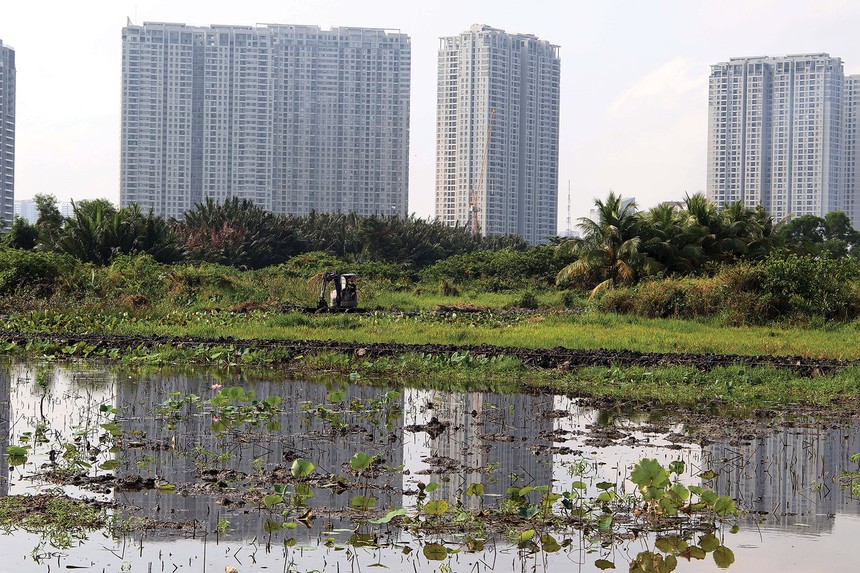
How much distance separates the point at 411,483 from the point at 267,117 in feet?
298

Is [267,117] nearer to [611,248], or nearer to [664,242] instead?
[611,248]

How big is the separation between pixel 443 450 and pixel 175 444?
2.44 meters

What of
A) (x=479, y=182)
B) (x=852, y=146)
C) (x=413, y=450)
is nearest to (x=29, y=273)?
(x=413, y=450)

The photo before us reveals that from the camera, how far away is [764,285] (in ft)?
81.1

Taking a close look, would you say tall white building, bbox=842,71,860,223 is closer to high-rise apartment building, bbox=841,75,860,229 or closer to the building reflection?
high-rise apartment building, bbox=841,75,860,229

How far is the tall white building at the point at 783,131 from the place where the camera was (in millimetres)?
101438

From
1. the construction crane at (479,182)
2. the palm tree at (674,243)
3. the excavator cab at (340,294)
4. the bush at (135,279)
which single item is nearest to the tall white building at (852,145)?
the construction crane at (479,182)

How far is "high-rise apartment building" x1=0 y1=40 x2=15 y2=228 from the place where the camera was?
88.1 meters

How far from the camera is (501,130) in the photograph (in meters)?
96.9

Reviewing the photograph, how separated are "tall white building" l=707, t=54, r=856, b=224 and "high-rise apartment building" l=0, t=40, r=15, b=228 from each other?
207 ft

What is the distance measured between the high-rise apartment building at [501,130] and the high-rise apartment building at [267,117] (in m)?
5.13

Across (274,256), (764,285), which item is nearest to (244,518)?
(764,285)

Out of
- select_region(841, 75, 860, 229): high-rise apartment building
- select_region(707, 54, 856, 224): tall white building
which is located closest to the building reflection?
select_region(707, 54, 856, 224): tall white building

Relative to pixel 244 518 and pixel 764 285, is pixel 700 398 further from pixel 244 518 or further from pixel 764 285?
pixel 764 285
